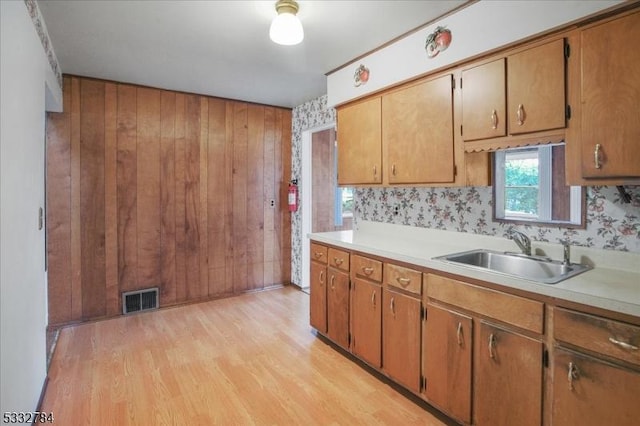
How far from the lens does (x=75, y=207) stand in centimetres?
335

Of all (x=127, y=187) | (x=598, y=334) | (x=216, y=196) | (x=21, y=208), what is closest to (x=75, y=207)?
(x=127, y=187)

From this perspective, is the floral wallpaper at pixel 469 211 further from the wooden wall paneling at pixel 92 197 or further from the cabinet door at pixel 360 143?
the wooden wall paneling at pixel 92 197

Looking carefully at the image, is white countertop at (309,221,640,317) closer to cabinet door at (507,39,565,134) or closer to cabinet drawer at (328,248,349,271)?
cabinet drawer at (328,248,349,271)

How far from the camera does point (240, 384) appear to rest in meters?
2.34

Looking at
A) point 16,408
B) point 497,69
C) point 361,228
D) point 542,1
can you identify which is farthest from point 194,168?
point 542,1

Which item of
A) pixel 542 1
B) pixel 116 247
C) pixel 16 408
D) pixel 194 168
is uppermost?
pixel 542 1

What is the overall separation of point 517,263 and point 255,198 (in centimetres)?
307

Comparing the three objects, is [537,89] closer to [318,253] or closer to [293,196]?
[318,253]

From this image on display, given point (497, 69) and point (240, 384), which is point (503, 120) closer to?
point (497, 69)

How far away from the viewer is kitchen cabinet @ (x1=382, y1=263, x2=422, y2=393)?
2.08 meters

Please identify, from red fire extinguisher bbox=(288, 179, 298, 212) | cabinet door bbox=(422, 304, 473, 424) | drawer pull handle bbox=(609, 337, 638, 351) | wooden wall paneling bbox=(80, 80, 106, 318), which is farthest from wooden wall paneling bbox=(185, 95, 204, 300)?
drawer pull handle bbox=(609, 337, 638, 351)

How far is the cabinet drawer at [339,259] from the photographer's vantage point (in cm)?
265

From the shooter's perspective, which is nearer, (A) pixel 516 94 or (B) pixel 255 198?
(A) pixel 516 94

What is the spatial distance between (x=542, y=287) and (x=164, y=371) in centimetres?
246
